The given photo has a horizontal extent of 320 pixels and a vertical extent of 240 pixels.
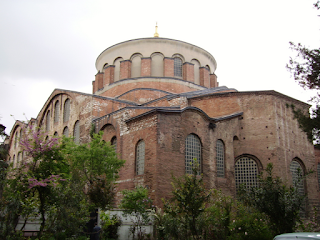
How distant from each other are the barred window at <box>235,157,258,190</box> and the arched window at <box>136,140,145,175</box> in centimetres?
583

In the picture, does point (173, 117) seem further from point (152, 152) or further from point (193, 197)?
point (193, 197)

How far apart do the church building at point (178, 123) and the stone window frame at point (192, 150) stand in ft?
0.16

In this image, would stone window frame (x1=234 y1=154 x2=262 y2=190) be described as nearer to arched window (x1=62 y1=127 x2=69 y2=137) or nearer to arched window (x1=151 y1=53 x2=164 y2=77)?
arched window (x1=151 y1=53 x2=164 y2=77)

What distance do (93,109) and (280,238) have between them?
51.2 feet

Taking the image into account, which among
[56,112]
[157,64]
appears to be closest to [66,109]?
[56,112]

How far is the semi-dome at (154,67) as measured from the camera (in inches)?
1007

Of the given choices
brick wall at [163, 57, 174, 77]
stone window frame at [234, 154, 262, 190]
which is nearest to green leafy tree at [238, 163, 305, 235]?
stone window frame at [234, 154, 262, 190]

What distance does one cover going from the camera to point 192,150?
16.4 metres

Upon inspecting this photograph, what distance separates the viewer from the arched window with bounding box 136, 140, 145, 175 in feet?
52.8

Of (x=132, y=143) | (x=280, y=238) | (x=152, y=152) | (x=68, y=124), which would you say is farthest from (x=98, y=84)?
(x=280, y=238)

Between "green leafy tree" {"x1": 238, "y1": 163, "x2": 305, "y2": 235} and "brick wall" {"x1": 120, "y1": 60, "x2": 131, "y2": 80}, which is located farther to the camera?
"brick wall" {"x1": 120, "y1": 60, "x2": 131, "y2": 80}

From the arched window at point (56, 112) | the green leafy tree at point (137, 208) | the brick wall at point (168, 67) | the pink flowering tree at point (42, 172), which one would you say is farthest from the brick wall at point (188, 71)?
the pink flowering tree at point (42, 172)

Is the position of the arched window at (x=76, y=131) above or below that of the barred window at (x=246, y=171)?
above

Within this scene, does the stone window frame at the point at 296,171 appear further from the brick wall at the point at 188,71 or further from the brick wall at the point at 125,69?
the brick wall at the point at 125,69
